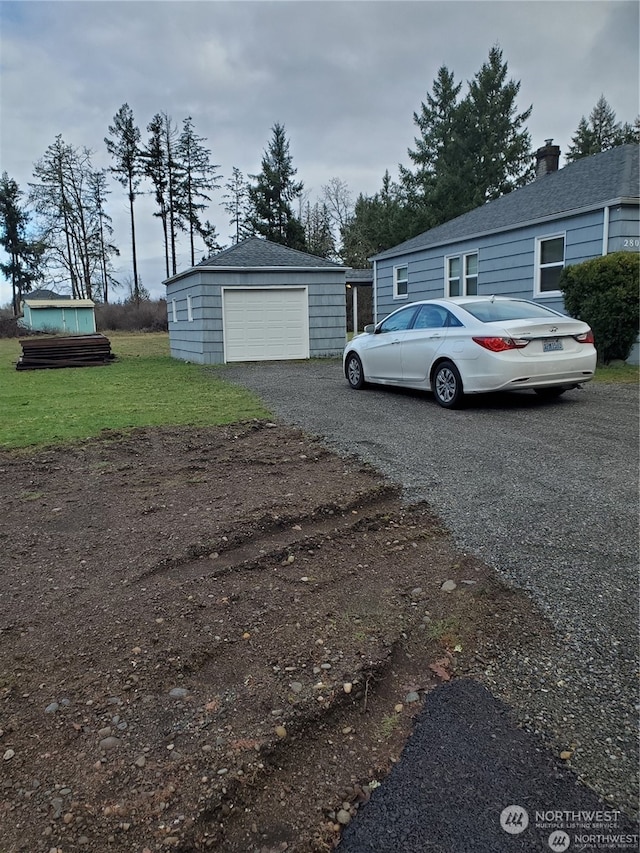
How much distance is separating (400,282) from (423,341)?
469 inches

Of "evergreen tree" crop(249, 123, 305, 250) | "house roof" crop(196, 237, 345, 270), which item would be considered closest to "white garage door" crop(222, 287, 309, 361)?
"house roof" crop(196, 237, 345, 270)

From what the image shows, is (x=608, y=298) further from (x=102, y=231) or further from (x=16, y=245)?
(x=16, y=245)

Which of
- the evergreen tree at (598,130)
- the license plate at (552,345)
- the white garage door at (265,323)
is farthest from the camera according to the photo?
the evergreen tree at (598,130)

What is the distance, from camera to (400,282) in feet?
64.2

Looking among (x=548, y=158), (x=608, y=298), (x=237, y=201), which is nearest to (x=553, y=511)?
(x=608, y=298)

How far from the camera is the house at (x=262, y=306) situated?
16.4 metres

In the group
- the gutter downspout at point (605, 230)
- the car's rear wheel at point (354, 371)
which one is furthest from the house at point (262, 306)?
the gutter downspout at point (605, 230)

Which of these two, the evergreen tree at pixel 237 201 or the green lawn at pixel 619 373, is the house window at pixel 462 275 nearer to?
the green lawn at pixel 619 373

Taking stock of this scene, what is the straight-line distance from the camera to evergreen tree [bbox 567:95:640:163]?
41500mm

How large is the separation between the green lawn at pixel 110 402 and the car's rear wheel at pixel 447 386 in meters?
2.35

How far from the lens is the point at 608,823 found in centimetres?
168

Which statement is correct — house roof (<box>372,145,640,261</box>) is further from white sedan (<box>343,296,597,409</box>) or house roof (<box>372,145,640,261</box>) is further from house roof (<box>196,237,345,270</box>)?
white sedan (<box>343,296,597,409</box>)

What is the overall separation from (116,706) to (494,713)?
1373 millimetres

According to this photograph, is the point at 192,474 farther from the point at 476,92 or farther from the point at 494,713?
the point at 476,92
